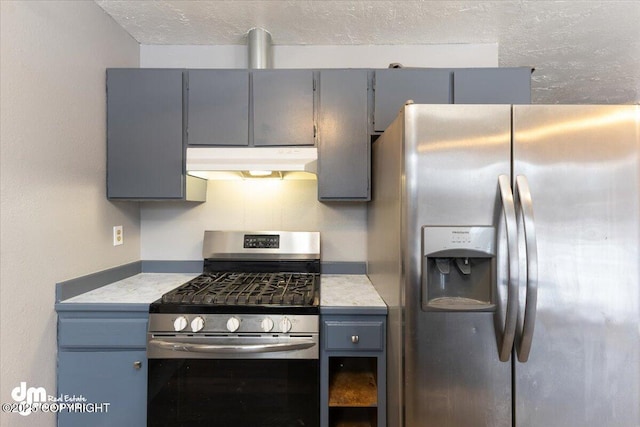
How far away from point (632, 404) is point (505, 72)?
1.62 metres

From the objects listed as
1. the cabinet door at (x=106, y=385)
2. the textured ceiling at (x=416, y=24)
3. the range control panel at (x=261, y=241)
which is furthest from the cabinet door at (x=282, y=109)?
the cabinet door at (x=106, y=385)

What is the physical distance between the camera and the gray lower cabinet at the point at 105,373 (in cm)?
140

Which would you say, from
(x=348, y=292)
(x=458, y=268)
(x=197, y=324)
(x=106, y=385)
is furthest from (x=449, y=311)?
(x=106, y=385)

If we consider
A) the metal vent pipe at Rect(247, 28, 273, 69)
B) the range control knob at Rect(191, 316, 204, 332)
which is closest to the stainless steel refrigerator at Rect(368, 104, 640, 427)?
the range control knob at Rect(191, 316, 204, 332)

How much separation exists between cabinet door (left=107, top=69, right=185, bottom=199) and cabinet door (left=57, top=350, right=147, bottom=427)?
2.78 ft

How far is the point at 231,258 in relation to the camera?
2.01 m

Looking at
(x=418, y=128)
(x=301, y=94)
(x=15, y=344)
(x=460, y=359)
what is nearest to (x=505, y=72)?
(x=418, y=128)

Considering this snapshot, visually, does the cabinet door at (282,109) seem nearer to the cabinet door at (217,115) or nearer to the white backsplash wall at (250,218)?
the cabinet door at (217,115)

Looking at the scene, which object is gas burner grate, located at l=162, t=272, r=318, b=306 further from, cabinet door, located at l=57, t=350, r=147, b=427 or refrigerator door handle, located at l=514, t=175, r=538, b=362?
refrigerator door handle, located at l=514, t=175, r=538, b=362

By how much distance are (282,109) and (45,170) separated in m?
1.15

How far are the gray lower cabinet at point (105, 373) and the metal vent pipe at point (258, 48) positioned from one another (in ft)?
5.10

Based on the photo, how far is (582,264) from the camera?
1.14 meters

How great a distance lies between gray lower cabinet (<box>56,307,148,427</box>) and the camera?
4.59 ft

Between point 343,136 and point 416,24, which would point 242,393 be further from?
point 416,24
